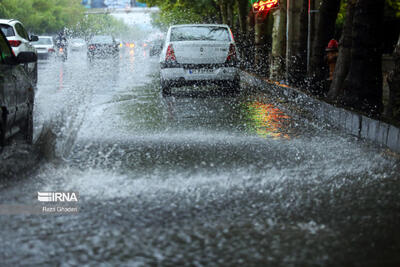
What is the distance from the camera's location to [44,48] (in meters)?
42.3

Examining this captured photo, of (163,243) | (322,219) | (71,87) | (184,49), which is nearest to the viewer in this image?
(163,243)

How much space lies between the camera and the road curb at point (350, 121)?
27.8 ft

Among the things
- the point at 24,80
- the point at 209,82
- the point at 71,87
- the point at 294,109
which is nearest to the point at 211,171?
the point at 24,80

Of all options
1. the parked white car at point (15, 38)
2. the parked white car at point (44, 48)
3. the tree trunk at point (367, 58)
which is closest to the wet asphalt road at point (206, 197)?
the tree trunk at point (367, 58)

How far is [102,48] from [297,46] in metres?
28.1

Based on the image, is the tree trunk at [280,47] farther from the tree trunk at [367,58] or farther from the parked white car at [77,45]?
the parked white car at [77,45]

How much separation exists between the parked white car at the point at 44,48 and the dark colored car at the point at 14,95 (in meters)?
34.4

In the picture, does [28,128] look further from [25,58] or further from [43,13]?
[43,13]

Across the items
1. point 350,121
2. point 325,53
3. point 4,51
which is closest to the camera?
point 4,51

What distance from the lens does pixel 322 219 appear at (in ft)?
16.1

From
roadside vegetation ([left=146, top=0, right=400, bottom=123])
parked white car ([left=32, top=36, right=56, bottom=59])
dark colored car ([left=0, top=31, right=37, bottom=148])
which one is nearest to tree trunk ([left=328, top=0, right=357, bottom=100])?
roadside vegetation ([left=146, top=0, right=400, bottom=123])

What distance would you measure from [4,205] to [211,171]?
224cm

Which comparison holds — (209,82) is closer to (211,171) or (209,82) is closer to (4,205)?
(211,171)

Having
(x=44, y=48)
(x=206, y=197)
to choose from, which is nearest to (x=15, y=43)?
(x=206, y=197)
